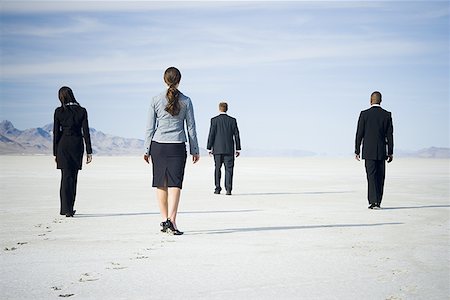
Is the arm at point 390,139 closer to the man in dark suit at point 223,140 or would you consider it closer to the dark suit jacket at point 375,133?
the dark suit jacket at point 375,133

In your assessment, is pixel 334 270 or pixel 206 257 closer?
pixel 334 270

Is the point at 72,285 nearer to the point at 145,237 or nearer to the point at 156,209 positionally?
the point at 145,237

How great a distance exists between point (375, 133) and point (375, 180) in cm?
97

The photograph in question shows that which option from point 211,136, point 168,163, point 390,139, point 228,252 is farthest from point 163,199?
point 211,136

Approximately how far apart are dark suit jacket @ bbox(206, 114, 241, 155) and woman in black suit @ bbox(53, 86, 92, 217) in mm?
5521

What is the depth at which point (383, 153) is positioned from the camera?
500 inches

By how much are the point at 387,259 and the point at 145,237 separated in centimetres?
317

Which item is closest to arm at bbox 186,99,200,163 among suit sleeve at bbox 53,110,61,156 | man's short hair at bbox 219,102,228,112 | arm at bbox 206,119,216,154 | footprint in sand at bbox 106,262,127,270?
footprint in sand at bbox 106,262,127,270

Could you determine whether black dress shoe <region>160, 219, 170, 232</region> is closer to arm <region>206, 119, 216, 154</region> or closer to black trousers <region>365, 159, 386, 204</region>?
black trousers <region>365, 159, 386, 204</region>

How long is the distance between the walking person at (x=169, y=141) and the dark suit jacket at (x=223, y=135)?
756cm

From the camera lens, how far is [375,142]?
1273cm

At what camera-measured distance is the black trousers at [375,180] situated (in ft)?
41.0

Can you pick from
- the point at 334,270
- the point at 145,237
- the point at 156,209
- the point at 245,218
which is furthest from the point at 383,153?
the point at 334,270

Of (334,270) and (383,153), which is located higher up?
(383,153)
